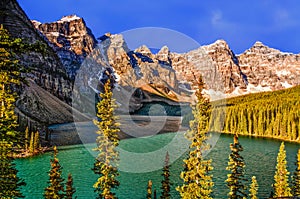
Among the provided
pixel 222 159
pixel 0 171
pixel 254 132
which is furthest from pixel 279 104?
pixel 0 171

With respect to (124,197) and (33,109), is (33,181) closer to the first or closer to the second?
(124,197)

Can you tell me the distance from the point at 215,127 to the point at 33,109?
4115 inches

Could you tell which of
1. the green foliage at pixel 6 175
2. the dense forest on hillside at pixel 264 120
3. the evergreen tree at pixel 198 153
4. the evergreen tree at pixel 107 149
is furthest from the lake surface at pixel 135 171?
the dense forest on hillside at pixel 264 120

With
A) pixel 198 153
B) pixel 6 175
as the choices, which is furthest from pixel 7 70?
pixel 198 153

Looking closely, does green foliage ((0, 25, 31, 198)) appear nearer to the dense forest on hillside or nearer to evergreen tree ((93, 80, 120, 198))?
evergreen tree ((93, 80, 120, 198))

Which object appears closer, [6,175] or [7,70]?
[7,70]

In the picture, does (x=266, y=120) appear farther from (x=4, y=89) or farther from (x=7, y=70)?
(x=7, y=70)

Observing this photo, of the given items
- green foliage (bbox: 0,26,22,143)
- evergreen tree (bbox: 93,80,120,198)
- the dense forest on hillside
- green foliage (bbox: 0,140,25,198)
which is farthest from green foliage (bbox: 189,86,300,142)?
green foliage (bbox: 0,26,22,143)

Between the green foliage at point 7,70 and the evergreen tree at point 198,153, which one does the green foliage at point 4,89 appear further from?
the evergreen tree at point 198,153

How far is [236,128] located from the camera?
156000mm

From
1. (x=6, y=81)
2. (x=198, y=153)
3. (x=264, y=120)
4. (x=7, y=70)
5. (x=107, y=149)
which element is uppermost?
(x=7, y=70)

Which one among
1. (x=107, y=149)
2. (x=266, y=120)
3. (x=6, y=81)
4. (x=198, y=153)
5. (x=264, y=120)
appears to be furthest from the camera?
(x=266, y=120)

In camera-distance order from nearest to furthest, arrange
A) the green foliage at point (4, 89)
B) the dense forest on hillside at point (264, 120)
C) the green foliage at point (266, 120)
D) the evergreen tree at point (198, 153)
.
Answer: the green foliage at point (4, 89) < the evergreen tree at point (198, 153) < the green foliage at point (266, 120) < the dense forest on hillside at point (264, 120)

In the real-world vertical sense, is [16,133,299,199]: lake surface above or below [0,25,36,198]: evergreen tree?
below
